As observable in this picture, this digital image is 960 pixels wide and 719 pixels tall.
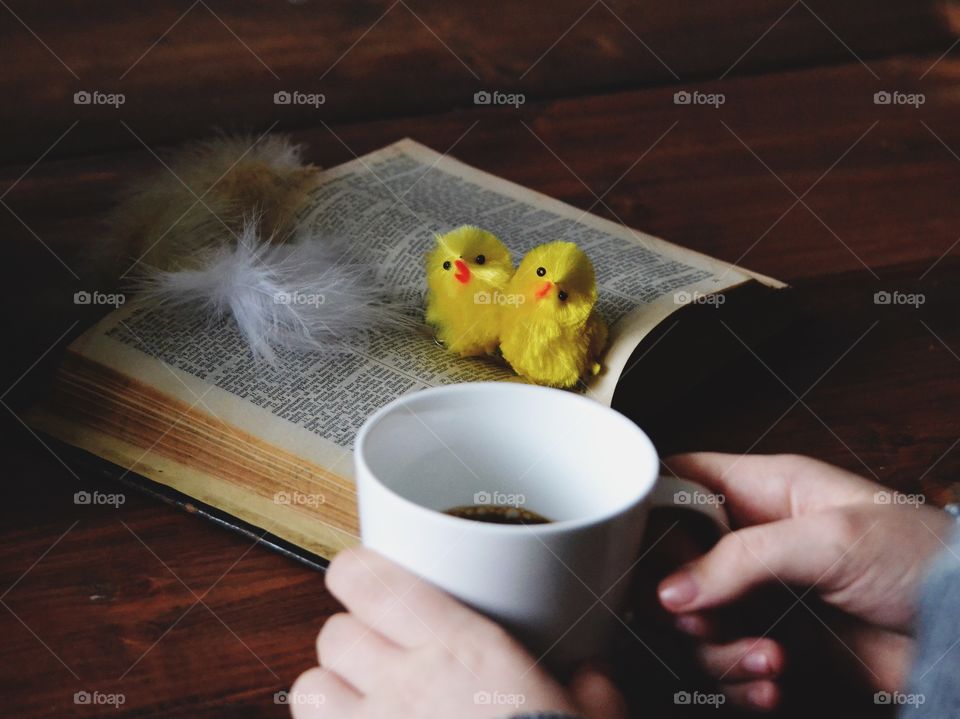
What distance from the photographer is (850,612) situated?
0.58m

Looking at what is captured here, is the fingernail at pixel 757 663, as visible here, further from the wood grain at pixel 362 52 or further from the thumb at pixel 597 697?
the wood grain at pixel 362 52

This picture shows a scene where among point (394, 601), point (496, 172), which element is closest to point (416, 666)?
point (394, 601)

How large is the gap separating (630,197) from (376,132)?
1.00ft

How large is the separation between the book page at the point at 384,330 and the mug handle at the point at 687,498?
0.19 metres

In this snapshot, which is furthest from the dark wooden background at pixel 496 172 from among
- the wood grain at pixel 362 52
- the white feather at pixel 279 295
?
the white feather at pixel 279 295

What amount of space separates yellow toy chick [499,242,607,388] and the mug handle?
0.65 ft

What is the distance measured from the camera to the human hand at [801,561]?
0.53m

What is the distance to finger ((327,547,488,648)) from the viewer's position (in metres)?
0.47

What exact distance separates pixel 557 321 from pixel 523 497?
16cm

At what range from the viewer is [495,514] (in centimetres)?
56

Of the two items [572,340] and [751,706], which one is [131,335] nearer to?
[572,340]

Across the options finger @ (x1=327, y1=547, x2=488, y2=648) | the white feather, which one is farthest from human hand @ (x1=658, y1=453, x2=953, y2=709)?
the white feather

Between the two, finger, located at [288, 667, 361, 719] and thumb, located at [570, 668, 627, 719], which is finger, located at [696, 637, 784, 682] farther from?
finger, located at [288, 667, 361, 719]

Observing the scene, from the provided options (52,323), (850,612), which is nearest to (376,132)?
(52,323)
